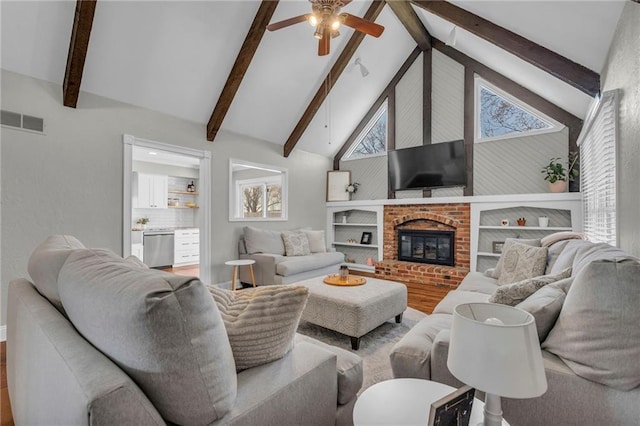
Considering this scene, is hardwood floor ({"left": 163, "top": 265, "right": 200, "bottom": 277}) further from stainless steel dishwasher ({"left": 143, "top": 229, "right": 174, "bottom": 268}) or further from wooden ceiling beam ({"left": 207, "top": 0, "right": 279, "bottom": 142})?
wooden ceiling beam ({"left": 207, "top": 0, "right": 279, "bottom": 142})

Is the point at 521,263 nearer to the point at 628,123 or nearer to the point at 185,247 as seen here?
the point at 628,123

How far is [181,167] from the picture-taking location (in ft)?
25.0

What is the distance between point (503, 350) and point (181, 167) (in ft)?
26.3

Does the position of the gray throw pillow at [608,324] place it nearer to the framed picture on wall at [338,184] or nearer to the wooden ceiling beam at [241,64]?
the wooden ceiling beam at [241,64]

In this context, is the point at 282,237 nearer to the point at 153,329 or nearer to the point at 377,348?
the point at 377,348

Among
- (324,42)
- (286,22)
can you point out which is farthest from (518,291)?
(286,22)

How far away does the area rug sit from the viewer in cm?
217

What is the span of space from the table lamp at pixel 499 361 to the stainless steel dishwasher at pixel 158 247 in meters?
6.67

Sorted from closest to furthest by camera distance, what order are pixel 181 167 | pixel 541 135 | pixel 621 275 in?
pixel 621 275 < pixel 541 135 < pixel 181 167

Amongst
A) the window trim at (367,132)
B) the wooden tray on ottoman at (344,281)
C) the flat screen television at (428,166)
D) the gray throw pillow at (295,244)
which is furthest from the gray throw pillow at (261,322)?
the window trim at (367,132)

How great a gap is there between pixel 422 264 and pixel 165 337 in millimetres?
5114

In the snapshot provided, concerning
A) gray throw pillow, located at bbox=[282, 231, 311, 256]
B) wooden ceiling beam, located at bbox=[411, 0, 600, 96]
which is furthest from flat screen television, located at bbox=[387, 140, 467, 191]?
gray throw pillow, located at bbox=[282, 231, 311, 256]

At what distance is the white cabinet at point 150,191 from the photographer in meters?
6.62

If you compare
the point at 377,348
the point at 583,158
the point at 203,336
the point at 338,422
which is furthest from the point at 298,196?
the point at 203,336
